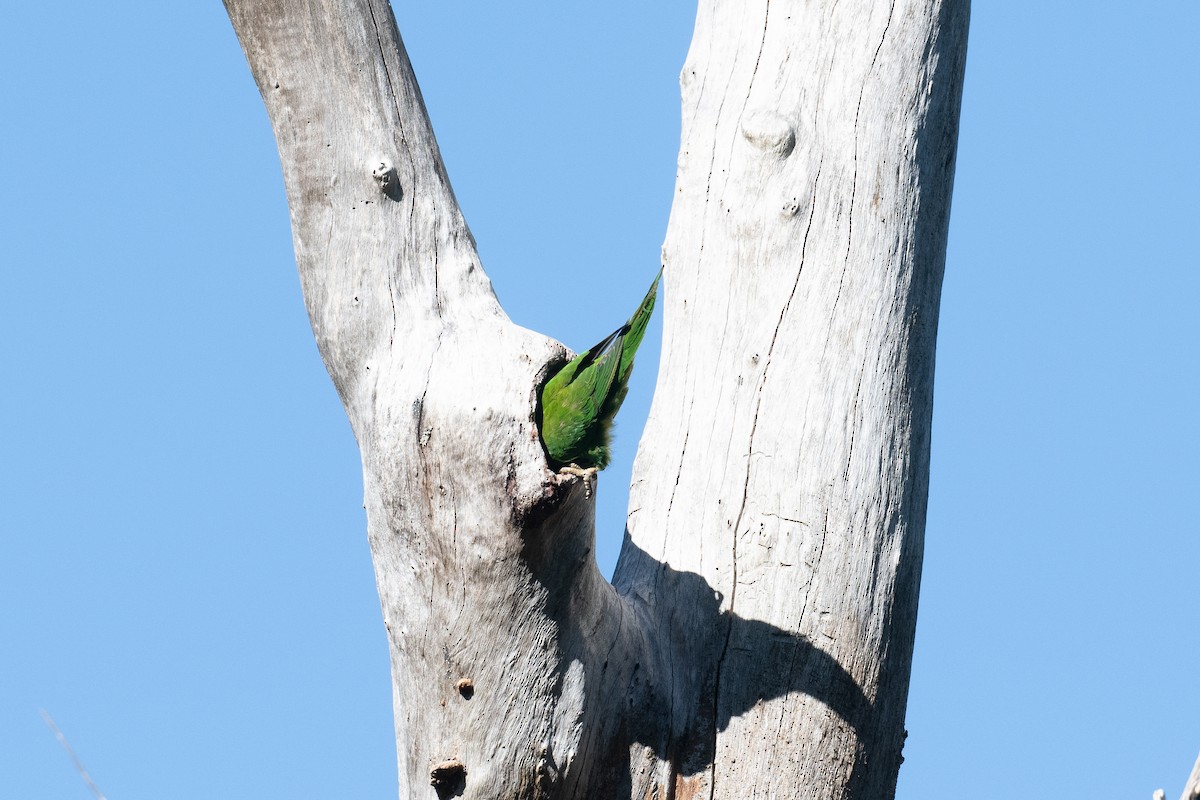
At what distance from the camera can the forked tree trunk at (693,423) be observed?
2592 mm

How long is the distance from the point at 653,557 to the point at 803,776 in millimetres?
651

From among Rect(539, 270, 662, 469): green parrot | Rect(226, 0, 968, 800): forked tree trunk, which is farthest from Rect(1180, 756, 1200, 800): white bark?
Rect(539, 270, 662, 469): green parrot

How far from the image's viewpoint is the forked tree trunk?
8.50 feet

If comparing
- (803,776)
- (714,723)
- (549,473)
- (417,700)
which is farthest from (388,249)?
(803,776)

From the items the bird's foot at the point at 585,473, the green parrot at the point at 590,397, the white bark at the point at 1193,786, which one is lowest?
the white bark at the point at 1193,786

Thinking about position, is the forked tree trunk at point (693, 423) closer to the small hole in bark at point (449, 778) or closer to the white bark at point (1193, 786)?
the small hole in bark at point (449, 778)

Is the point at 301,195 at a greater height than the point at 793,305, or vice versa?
the point at 793,305

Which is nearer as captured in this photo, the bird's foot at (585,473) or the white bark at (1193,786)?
the bird's foot at (585,473)

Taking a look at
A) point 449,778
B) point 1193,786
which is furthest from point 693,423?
point 1193,786

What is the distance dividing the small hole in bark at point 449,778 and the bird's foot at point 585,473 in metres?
A: 0.68

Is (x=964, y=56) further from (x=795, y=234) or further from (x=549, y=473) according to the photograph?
(x=549, y=473)

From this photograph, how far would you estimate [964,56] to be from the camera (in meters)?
3.39

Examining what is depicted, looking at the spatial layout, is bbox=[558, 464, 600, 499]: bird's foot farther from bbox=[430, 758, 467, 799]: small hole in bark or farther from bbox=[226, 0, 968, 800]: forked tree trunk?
bbox=[430, 758, 467, 799]: small hole in bark

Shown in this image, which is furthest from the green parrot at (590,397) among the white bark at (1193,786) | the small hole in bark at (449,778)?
the white bark at (1193,786)
